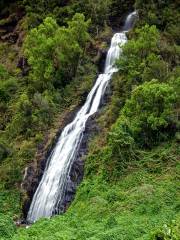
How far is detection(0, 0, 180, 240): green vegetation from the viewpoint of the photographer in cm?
2062

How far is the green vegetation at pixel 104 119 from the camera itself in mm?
20625

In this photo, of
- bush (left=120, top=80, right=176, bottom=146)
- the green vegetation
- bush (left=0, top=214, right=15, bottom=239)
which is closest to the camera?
bush (left=0, top=214, right=15, bottom=239)

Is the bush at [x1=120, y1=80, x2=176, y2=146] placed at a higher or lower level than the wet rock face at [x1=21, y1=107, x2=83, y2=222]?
higher

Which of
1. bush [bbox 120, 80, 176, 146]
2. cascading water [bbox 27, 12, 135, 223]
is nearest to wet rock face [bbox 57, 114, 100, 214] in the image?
cascading water [bbox 27, 12, 135, 223]

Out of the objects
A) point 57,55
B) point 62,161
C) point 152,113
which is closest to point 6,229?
point 62,161

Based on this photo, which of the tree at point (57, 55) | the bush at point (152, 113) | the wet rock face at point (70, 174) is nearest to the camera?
the bush at point (152, 113)

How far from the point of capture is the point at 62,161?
2770cm

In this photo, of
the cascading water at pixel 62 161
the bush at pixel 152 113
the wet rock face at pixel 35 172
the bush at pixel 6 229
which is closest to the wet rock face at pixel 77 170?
the cascading water at pixel 62 161

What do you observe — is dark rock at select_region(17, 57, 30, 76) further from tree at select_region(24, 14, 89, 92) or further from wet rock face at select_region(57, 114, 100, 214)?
wet rock face at select_region(57, 114, 100, 214)

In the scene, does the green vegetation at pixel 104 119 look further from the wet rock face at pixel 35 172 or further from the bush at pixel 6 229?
the wet rock face at pixel 35 172

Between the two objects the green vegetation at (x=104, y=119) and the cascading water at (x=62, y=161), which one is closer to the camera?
the green vegetation at (x=104, y=119)

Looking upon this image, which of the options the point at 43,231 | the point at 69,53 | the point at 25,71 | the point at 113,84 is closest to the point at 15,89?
the point at 25,71

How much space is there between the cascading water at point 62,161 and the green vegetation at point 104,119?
88 cm

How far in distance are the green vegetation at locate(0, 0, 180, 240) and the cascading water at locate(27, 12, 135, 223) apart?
0.88 metres
